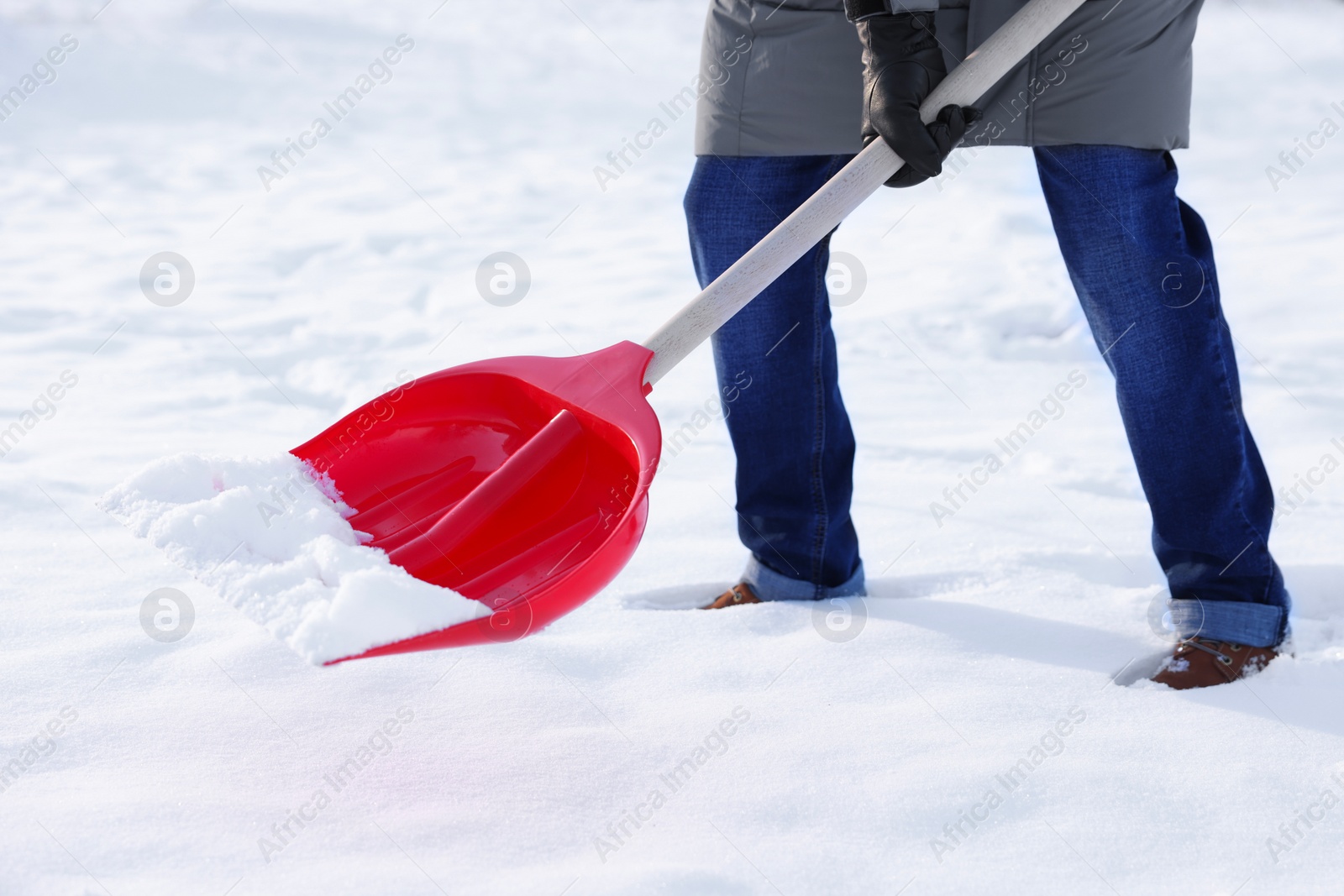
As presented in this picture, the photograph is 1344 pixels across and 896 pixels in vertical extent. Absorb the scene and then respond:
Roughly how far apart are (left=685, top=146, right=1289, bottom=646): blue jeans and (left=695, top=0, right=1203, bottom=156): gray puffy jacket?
0.03 meters

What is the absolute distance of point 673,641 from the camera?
140cm

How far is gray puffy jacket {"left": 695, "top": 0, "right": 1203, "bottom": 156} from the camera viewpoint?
1.23m

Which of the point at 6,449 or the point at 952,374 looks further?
the point at 952,374

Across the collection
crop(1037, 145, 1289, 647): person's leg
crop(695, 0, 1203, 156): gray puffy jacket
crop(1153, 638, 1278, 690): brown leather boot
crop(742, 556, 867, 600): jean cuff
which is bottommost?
crop(1153, 638, 1278, 690): brown leather boot

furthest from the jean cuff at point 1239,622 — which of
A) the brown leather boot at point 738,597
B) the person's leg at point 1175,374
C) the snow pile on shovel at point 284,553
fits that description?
the snow pile on shovel at point 284,553

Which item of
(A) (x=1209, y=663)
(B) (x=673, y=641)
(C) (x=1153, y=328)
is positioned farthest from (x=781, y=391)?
(A) (x=1209, y=663)

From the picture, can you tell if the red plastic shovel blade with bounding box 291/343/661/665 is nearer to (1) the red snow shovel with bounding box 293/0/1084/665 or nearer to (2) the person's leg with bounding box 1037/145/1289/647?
(1) the red snow shovel with bounding box 293/0/1084/665

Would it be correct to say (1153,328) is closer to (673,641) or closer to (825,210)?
(825,210)

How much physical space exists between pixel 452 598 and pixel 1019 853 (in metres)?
0.56

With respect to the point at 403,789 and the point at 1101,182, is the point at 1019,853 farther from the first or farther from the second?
the point at 1101,182

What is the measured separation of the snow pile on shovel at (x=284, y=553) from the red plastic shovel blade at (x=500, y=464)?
2.6 inches

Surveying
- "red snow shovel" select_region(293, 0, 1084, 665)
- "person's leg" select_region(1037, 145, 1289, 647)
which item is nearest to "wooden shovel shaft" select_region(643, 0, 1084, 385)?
"red snow shovel" select_region(293, 0, 1084, 665)

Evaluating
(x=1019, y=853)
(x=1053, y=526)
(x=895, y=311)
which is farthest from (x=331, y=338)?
(x=1019, y=853)

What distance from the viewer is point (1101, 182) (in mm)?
1250
